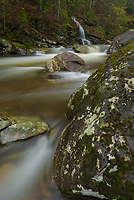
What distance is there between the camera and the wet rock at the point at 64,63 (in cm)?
791

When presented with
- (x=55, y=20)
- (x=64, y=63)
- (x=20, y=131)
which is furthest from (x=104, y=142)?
(x=55, y=20)

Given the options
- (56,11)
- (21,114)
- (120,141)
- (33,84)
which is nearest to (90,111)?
(120,141)

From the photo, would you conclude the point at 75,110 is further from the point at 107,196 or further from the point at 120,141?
the point at 107,196

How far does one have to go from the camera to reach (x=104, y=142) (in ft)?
4.88

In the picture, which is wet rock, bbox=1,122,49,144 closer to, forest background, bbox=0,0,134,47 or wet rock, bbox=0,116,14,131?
wet rock, bbox=0,116,14,131

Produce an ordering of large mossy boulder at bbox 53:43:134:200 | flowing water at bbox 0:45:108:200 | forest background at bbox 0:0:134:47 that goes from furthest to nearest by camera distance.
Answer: forest background at bbox 0:0:134:47 < flowing water at bbox 0:45:108:200 < large mossy boulder at bbox 53:43:134:200

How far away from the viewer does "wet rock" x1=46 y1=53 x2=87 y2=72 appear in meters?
7.91

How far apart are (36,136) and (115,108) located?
163cm

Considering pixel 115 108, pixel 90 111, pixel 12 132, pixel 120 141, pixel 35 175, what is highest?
pixel 115 108

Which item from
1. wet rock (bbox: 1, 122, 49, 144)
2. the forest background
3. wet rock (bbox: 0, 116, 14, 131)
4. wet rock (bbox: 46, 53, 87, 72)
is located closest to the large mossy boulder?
wet rock (bbox: 1, 122, 49, 144)

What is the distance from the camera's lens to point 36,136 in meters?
2.58

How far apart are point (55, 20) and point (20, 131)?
25.5 meters

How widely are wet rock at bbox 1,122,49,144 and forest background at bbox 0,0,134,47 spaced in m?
14.6

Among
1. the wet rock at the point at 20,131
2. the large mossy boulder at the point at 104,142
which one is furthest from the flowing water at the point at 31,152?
the large mossy boulder at the point at 104,142
